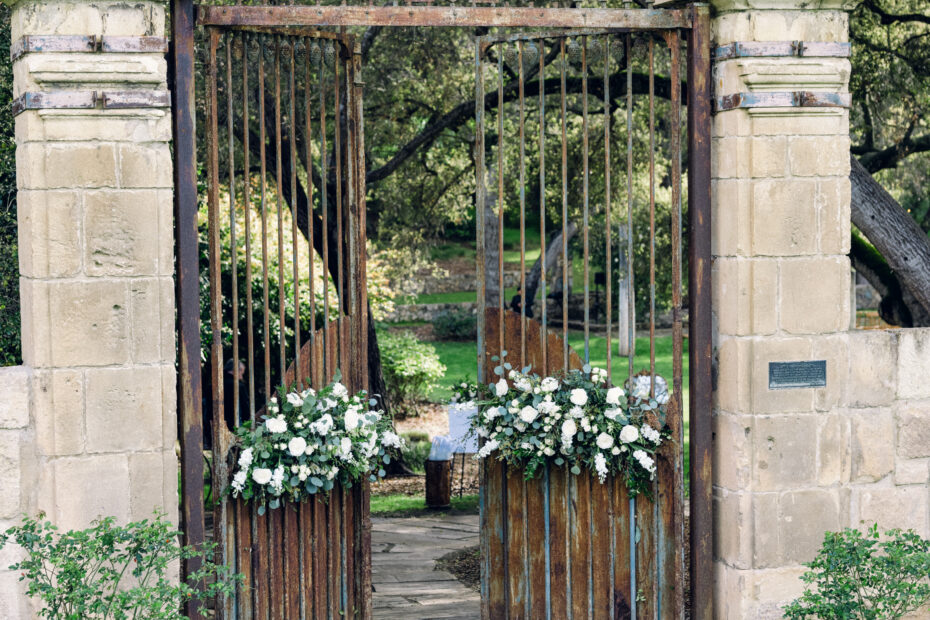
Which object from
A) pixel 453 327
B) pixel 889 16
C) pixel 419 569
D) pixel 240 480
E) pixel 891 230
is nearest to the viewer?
pixel 240 480

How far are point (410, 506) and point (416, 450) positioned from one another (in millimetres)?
2637

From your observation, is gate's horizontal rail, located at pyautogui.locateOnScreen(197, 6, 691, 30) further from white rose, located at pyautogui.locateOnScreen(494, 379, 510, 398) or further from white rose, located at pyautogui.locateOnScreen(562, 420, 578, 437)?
white rose, located at pyautogui.locateOnScreen(562, 420, 578, 437)

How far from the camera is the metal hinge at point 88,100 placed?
4.05 m

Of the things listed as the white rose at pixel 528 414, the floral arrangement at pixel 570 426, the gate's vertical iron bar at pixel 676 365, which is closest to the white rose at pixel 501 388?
the floral arrangement at pixel 570 426

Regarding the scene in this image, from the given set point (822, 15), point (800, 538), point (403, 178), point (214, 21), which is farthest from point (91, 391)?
point (403, 178)

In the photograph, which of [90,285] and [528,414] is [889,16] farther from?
[90,285]

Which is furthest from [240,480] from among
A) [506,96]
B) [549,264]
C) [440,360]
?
[549,264]

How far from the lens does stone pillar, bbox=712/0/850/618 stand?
4617mm

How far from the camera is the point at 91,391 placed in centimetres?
414

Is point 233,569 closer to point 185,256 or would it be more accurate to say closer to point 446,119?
point 185,256

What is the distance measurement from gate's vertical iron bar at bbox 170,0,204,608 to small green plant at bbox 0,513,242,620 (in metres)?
0.18

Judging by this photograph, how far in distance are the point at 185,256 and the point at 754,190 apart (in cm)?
231

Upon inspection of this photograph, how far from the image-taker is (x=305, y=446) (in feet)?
14.4

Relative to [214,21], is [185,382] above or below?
below
